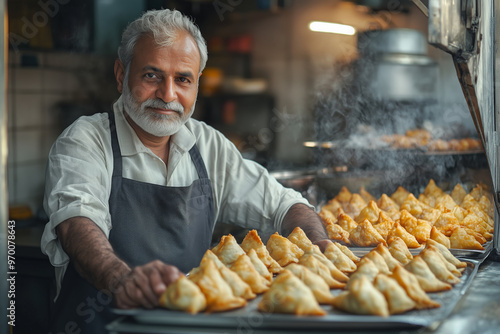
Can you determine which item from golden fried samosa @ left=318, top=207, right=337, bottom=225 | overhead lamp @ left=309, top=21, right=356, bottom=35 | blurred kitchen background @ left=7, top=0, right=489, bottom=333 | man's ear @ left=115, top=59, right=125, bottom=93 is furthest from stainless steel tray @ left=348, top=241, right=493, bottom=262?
overhead lamp @ left=309, top=21, right=356, bottom=35

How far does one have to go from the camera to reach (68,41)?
14.5 ft

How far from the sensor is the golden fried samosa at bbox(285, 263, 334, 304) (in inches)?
58.4

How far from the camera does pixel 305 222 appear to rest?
2416mm

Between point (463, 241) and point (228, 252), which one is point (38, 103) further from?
point (463, 241)

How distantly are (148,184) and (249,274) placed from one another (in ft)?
2.78

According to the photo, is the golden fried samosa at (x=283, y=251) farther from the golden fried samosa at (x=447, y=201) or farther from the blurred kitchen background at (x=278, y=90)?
the blurred kitchen background at (x=278, y=90)

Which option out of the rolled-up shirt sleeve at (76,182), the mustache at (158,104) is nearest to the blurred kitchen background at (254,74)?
the mustache at (158,104)

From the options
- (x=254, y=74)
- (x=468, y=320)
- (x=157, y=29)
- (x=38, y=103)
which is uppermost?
(x=254, y=74)

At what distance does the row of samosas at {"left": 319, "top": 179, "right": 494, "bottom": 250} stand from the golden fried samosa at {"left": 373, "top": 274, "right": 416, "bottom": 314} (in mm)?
793

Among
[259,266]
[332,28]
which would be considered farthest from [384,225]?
[332,28]

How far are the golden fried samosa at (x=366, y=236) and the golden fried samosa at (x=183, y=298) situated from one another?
3.51 feet

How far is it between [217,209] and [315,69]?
417 cm

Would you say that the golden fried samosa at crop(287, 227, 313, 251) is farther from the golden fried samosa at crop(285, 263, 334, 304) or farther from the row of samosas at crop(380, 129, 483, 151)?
the row of samosas at crop(380, 129, 483, 151)

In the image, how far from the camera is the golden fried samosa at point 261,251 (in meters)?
1.82
